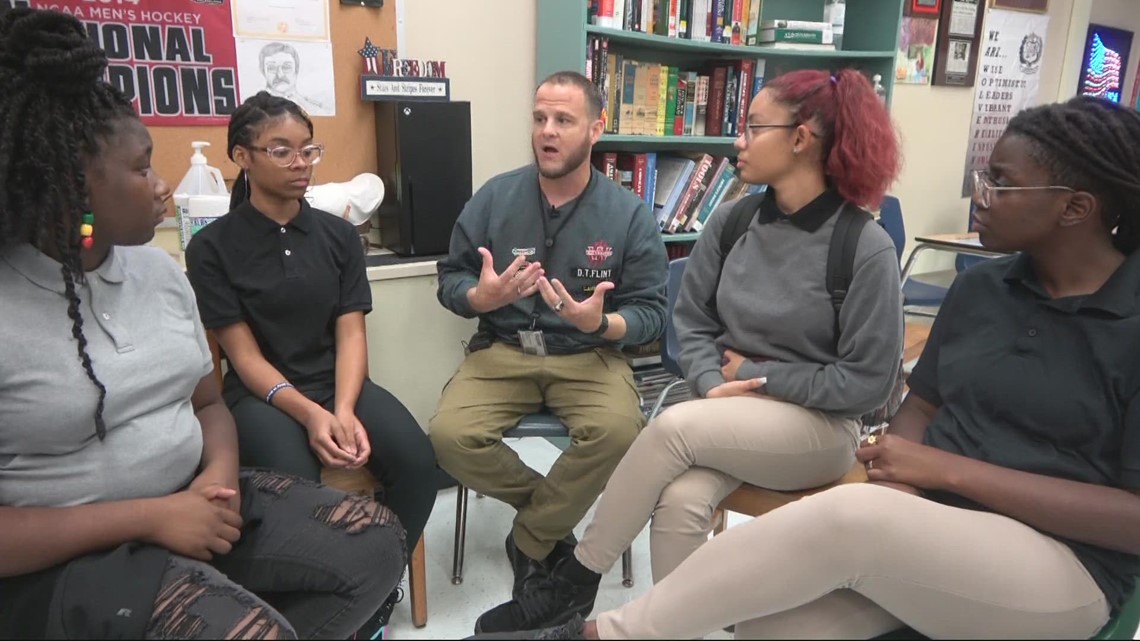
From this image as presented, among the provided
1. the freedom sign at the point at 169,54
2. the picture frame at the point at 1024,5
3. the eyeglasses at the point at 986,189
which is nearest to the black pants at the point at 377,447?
the freedom sign at the point at 169,54

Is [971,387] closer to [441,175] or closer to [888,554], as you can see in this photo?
[888,554]

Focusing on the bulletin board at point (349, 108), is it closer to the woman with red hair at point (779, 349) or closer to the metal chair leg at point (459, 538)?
the metal chair leg at point (459, 538)

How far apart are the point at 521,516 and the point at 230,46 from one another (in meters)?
1.48

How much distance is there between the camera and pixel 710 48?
2615 millimetres

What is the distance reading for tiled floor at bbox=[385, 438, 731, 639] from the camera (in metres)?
1.64

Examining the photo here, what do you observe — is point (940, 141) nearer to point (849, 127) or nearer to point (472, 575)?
point (849, 127)

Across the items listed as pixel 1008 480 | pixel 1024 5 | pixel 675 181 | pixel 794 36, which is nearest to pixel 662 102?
pixel 675 181

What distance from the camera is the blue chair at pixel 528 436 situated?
5.98 ft

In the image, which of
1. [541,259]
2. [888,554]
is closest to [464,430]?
[541,259]

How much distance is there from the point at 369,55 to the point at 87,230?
1.29 m

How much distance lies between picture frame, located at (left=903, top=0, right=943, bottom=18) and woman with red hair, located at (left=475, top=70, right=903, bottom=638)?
2.39 metres

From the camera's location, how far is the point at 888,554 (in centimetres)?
96

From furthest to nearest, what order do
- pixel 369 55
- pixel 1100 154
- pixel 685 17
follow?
pixel 685 17, pixel 369 55, pixel 1100 154

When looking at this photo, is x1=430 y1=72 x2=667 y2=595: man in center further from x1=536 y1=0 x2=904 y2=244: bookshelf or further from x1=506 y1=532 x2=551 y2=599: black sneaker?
x1=536 y1=0 x2=904 y2=244: bookshelf
